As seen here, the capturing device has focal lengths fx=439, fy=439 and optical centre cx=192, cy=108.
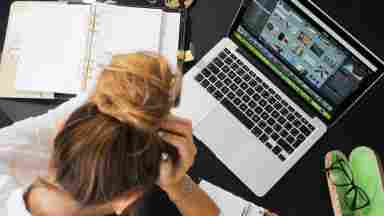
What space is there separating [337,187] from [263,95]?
0.92 feet

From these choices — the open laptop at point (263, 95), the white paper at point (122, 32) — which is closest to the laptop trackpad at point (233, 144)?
the open laptop at point (263, 95)

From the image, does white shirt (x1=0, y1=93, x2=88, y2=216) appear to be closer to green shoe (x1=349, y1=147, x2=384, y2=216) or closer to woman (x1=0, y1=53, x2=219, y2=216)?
woman (x1=0, y1=53, x2=219, y2=216)

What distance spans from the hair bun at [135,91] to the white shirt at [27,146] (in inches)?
11.7

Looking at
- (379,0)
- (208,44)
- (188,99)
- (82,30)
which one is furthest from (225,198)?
(379,0)

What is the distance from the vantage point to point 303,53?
97 centimetres

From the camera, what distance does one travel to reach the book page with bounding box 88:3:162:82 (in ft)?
3.59

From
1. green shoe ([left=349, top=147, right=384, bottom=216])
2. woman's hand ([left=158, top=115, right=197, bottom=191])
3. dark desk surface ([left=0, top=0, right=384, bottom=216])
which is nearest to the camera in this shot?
woman's hand ([left=158, top=115, right=197, bottom=191])

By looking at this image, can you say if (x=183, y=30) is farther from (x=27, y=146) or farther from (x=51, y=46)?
(x=27, y=146)

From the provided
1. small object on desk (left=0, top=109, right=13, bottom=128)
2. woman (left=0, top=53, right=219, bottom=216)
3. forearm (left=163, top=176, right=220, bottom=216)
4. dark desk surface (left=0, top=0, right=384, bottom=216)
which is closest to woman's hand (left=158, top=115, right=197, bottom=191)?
woman (left=0, top=53, right=219, bottom=216)

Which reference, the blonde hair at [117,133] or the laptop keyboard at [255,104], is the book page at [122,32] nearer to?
the laptop keyboard at [255,104]

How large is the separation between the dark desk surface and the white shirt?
15 cm

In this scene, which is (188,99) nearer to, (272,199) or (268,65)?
(268,65)

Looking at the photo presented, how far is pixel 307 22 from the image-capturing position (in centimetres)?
88

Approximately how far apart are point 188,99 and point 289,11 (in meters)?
0.35
